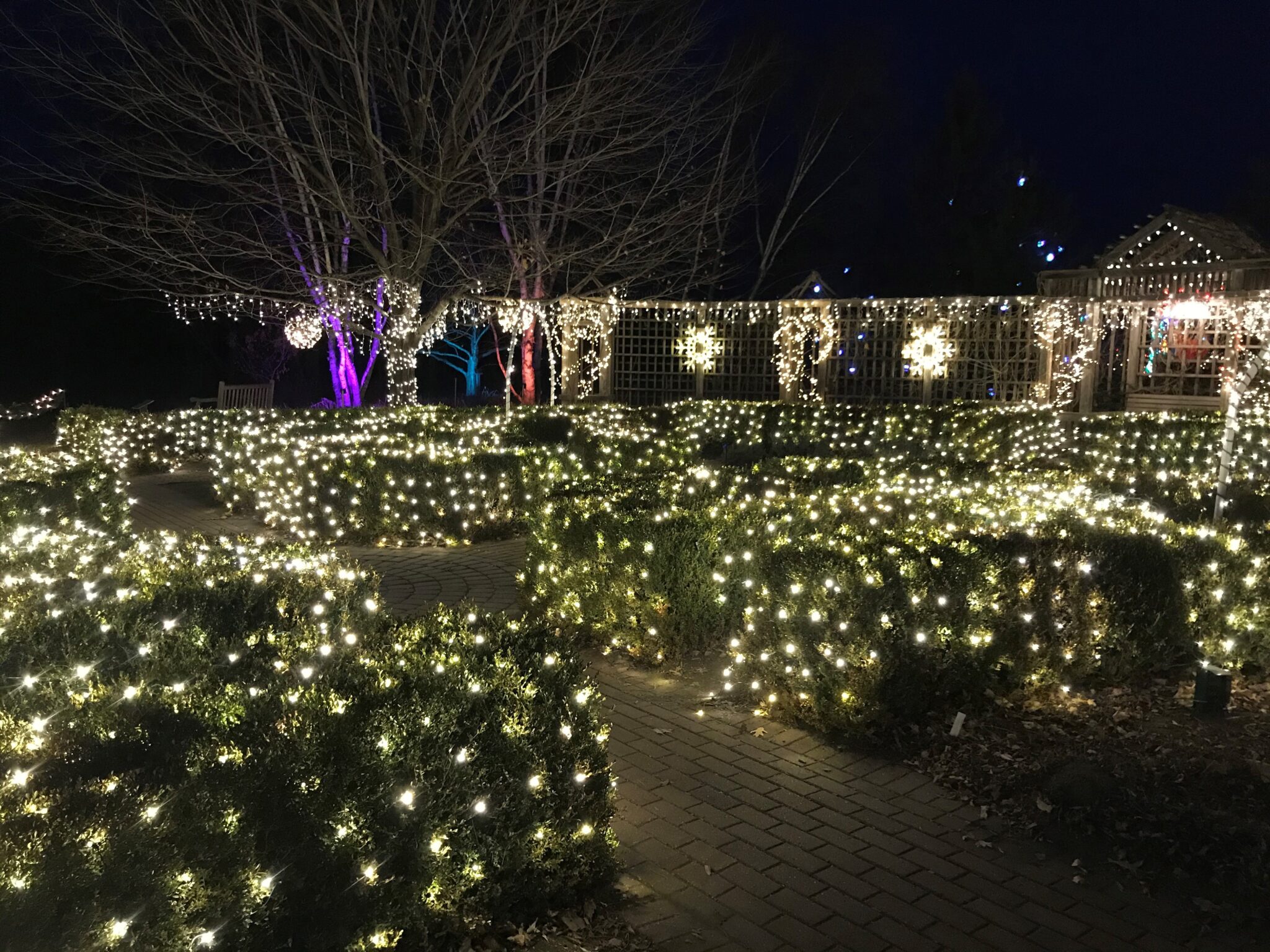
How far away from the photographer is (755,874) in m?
3.15

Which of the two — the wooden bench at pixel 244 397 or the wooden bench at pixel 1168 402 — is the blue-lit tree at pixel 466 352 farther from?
the wooden bench at pixel 1168 402

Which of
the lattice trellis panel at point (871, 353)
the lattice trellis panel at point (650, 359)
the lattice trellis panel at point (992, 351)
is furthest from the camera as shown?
the lattice trellis panel at point (650, 359)

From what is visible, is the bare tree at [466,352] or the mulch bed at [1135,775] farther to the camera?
the bare tree at [466,352]

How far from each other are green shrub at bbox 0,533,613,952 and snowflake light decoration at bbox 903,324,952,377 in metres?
14.1

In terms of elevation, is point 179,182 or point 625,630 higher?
point 179,182

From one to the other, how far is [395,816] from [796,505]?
12.6 ft

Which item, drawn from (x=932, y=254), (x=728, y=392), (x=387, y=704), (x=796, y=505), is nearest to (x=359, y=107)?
(x=728, y=392)

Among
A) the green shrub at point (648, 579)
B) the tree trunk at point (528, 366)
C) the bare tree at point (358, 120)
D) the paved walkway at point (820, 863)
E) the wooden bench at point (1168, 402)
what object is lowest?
the paved walkway at point (820, 863)

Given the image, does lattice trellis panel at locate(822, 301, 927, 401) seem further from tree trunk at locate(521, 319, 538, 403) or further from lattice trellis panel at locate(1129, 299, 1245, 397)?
tree trunk at locate(521, 319, 538, 403)

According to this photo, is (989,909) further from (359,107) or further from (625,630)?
(359,107)

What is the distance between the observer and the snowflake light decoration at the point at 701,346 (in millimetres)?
18031

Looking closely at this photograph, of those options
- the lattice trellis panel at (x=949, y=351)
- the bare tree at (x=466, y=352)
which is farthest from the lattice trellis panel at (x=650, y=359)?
the bare tree at (x=466, y=352)

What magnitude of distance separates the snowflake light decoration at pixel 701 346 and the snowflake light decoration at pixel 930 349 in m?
3.55

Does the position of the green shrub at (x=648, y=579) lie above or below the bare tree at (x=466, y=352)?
below
